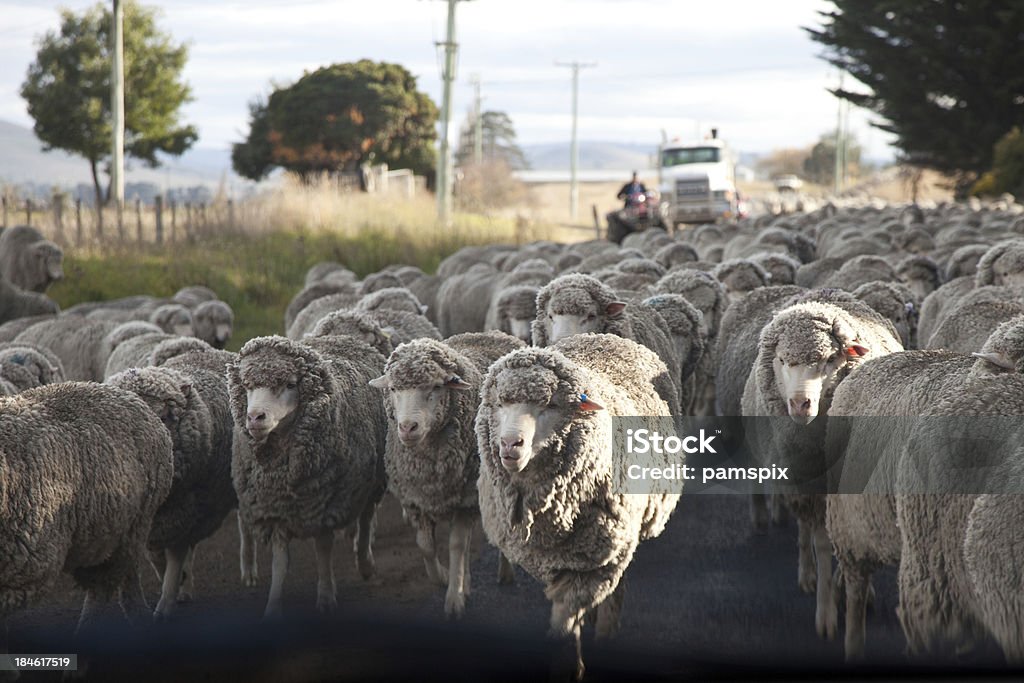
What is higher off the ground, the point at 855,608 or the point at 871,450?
the point at 871,450

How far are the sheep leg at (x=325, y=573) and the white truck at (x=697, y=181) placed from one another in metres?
24.6

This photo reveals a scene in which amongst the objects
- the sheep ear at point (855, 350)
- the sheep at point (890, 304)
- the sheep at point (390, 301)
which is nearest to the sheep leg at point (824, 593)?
the sheep ear at point (855, 350)

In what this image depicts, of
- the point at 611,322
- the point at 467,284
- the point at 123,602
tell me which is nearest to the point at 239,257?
the point at 467,284

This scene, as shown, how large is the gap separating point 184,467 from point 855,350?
3.66 metres

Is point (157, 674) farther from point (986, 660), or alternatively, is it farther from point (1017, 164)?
point (1017, 164)

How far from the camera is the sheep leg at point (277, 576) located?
6172 mm

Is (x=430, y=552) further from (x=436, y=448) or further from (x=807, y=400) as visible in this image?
(x=807, y=400)

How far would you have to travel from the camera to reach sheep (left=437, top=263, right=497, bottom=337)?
12688 millimetres

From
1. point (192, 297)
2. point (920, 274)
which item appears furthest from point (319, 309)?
point (920, 274)

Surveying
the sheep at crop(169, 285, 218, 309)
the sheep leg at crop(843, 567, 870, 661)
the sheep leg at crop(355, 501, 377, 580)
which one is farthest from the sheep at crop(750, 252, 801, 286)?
the sheep at crop(169, 285, 218, 309)

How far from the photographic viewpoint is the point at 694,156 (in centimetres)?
3228

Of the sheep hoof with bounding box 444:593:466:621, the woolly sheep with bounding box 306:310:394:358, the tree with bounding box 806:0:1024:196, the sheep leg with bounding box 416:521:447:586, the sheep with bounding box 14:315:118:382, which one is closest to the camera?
the sheep hoof with bounding box 444:593:466:621

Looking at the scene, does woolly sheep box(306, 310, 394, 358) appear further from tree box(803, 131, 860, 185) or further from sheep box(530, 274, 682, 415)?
tree box(803, 131, 860, 185)

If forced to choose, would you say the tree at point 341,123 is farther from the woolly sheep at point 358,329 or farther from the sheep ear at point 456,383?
the sheep ear at point 456,383
